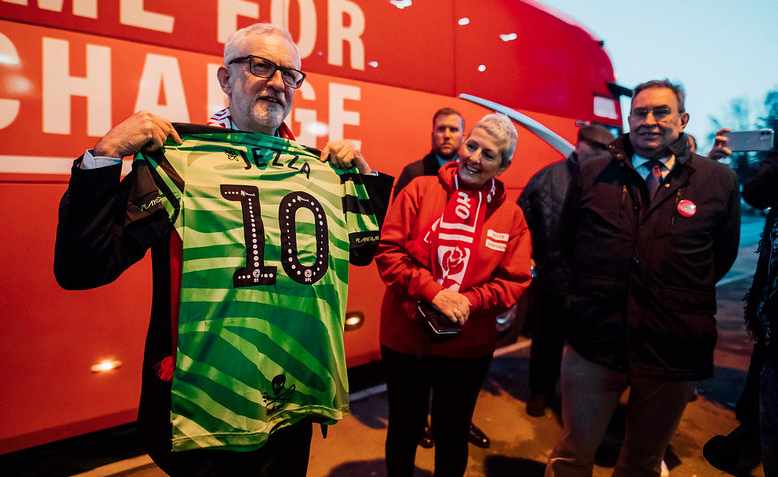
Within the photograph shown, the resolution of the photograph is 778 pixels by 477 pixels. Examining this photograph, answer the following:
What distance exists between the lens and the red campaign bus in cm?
227

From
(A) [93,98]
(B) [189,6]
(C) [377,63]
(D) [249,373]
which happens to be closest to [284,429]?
(D) [249,373]

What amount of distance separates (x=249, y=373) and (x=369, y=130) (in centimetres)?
239

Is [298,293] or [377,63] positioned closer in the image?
[298,293]

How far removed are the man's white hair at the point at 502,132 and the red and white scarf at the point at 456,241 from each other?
247mm

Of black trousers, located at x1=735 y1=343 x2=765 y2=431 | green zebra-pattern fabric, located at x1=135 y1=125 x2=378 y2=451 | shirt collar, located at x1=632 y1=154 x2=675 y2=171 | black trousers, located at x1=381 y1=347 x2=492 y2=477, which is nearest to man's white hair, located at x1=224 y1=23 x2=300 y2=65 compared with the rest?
green zebra-pattern fabric, located at x1=135 y1=125 x2=378 y2=451

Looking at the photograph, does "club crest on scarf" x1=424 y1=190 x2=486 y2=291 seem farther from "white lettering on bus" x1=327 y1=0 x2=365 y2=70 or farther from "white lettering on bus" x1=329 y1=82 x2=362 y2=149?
"white lettering on bus" x1=327 y1=0 x2=365 y2=70

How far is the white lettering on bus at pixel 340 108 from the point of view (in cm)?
320

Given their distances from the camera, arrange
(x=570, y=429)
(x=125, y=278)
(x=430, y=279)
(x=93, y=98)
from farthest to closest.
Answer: (x=125, y=278) → (x=93, y=98) → (x=570, y=429) → (x=430, y=279)

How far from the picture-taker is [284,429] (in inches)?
58.1

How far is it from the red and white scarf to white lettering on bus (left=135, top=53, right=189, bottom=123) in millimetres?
1521

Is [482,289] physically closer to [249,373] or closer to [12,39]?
[249,373]

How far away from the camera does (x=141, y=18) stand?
2.50 m

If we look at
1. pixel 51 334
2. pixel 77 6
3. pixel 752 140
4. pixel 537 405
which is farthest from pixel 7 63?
pixel 752 140

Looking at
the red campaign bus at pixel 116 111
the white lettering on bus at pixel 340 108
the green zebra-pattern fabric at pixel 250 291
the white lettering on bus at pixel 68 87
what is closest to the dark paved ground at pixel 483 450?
the red campaign bus at pixel 116 111
